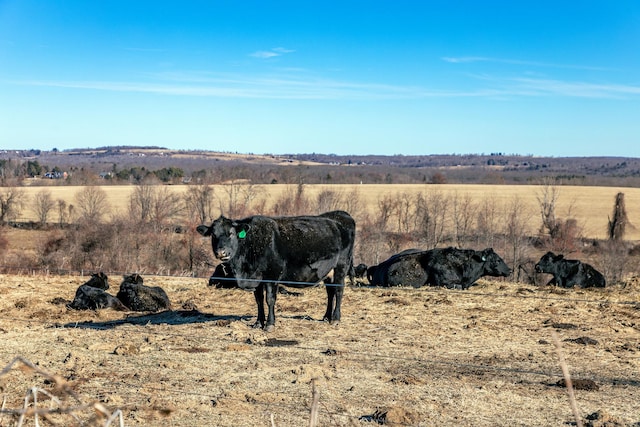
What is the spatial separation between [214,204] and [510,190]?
69971 millimetres

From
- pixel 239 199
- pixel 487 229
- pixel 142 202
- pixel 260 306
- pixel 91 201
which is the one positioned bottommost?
pixel 487 229

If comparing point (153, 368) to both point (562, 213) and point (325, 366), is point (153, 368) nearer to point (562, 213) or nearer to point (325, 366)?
point (325, 366)

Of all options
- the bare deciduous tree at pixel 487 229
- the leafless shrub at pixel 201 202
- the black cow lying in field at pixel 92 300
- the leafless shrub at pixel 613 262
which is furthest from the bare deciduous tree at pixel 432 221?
the black cow lying in field at pixel 92 300

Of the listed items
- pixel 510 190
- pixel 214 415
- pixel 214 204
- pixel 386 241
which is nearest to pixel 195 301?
pixel 214 415

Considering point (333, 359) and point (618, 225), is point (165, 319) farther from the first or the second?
point (618, 225)

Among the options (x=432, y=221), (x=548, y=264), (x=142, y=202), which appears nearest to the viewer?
(x=548, y=264)

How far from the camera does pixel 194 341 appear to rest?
40.8 feet

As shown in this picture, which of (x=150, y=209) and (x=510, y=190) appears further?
(x=510, y=190)

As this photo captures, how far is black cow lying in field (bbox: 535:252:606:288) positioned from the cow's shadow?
11.7 metres

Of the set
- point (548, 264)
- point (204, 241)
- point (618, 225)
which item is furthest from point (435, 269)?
point (618, 225)

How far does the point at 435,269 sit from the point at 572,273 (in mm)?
5117

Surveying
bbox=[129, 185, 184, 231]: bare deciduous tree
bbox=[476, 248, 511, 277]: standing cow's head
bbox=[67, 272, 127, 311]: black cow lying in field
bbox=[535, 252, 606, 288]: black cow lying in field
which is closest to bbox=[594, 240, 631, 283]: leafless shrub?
bbox=[535, 252, 606, 288]: black cow lying in field

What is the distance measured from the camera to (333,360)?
11.2 m

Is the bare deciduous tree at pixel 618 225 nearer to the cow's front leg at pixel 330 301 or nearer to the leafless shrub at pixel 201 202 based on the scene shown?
the leafless shrub at pixel 201 202
